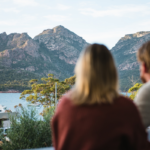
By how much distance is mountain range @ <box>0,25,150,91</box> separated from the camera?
179ft

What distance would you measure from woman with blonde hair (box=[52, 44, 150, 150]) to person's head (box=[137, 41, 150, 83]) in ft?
1.08

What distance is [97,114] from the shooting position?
77 centimetres

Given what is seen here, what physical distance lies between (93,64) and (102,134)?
260 mm

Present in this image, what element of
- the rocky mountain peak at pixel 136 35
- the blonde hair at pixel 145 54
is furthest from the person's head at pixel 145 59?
the rocky mountain peak at pixel 136 35

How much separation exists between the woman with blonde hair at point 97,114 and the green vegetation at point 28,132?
3937mm

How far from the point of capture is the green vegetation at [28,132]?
4.52 metres

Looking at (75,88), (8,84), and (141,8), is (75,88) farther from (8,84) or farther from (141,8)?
(8,84)

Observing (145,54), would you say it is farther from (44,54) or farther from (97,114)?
(44,54)

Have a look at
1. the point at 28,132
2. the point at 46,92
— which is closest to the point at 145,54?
the point at 28,132

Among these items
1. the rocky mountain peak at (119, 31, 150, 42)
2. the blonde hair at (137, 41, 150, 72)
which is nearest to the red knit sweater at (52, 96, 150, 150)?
the blonde hair at (137, 41, 150, 72)

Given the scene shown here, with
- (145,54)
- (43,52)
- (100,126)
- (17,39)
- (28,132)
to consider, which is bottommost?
(28,132)

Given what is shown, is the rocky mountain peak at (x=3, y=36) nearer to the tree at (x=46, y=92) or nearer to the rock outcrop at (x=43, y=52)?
the rock outcrop at (x=43, y=52)

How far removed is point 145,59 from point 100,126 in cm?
50

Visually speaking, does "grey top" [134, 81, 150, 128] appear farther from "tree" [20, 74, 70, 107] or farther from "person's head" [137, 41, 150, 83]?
"tree" [20, 74, 70, 107]
